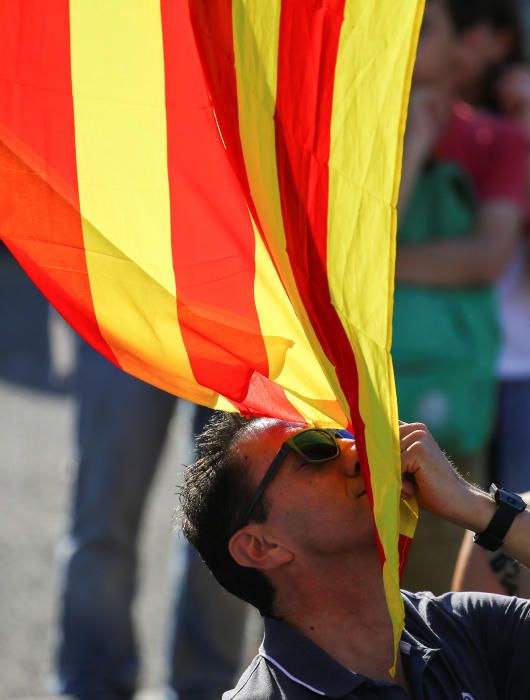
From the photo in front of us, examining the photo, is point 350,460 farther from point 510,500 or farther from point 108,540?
point 108,540

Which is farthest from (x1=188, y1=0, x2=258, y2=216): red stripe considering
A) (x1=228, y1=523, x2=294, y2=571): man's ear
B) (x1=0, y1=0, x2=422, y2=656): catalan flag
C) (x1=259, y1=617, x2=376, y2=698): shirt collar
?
(x1=259, y1=617, x2=376, y2=698): shirt collar

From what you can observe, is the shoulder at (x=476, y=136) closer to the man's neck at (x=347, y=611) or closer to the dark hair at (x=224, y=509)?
the dark hair at (x=224, y=509)

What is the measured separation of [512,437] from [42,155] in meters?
1.88

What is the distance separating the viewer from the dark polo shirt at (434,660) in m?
2.23

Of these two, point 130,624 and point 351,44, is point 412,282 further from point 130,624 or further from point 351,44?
point 351,44

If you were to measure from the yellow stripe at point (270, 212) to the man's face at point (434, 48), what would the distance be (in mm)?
1692

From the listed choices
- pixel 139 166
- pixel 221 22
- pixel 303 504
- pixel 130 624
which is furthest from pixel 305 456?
pixel 130 624

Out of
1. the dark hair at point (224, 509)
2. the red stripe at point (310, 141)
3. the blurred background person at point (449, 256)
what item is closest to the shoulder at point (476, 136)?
the blurred background person at point (449, 256)

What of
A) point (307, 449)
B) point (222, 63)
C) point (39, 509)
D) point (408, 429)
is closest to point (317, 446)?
point (307, 449)

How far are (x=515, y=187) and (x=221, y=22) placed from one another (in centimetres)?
186

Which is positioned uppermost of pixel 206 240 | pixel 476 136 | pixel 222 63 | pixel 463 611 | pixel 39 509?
pixel 222 63

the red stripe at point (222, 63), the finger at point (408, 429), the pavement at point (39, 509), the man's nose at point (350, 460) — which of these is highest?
the red stripe at point (222, 63)

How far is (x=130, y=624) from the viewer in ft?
12.8

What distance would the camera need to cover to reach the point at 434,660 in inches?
91.7
